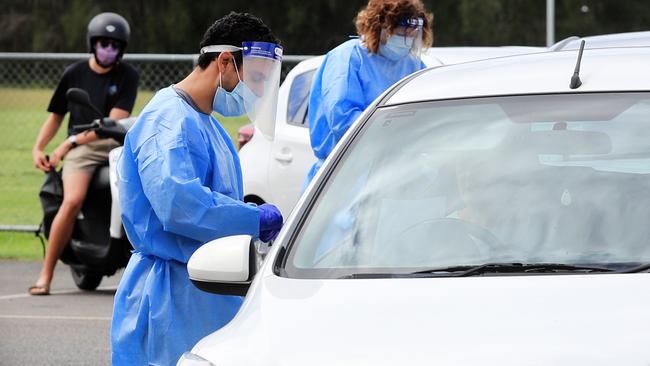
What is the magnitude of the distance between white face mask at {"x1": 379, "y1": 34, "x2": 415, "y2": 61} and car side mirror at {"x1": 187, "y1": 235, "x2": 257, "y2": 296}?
3.28 m

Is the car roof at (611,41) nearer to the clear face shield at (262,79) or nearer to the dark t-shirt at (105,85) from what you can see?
the clear face shield at (262,79)

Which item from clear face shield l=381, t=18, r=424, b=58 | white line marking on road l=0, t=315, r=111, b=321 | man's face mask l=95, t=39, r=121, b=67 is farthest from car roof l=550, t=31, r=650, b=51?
man's face mask l=95, t=39, r=121, b=67

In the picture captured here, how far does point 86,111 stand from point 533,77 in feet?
20.7

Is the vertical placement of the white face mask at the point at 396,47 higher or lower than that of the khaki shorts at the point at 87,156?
higher

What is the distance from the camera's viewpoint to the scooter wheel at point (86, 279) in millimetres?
11062

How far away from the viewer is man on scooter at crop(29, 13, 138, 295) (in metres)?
10.7

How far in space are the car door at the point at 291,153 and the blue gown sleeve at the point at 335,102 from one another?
2240 millimetres

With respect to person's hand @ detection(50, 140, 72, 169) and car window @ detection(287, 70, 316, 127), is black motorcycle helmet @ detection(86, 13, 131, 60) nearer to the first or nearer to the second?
person's hand @ detection(50, 140, 72, 169)

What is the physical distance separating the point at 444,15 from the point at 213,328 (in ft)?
221

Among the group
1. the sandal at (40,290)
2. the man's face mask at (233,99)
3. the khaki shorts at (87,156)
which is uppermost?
the man's face mask at (233,99)

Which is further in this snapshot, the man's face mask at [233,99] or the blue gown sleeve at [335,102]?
the blue gown sleeve at [335,102]

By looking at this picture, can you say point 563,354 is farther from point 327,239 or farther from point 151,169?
point 151,169

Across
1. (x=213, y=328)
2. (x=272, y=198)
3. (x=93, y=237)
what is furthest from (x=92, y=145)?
(x=213, y=328)

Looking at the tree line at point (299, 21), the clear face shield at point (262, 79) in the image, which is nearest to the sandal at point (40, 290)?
the clear face shield at point (262, 79)
